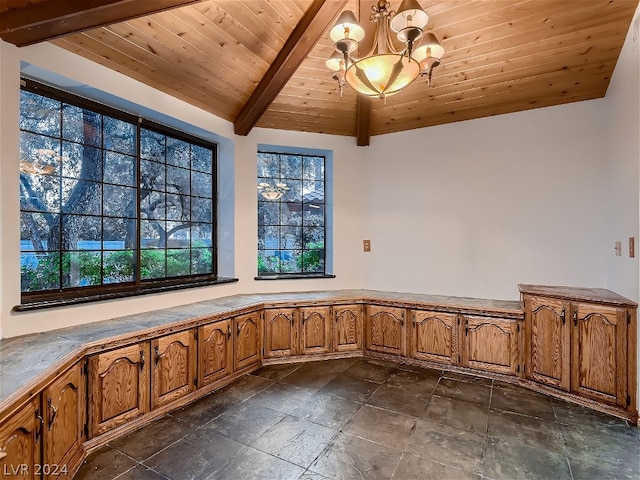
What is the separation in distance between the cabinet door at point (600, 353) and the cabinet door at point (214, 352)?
310 cm

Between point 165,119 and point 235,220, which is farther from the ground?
point 165,119

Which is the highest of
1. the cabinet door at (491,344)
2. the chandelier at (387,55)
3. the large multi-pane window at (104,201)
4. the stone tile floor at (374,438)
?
the chandelier at (387,55)

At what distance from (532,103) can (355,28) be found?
8.51 ft

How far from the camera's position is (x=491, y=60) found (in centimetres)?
320

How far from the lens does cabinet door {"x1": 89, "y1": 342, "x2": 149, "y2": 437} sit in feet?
7.17

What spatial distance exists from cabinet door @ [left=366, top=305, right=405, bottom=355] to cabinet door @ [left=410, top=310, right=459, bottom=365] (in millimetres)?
148

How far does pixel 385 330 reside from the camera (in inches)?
152

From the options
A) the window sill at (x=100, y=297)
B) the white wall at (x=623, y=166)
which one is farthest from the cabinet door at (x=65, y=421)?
the white wall at (x=623, y=166)

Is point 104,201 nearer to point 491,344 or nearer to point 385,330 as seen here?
point 385,330

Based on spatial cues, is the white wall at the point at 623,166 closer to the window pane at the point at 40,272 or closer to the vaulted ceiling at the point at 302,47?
the vaulted ceiling at the point at 302,47

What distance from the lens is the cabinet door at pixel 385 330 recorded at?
3.78 m

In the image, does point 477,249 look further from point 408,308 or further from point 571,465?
point 571,465

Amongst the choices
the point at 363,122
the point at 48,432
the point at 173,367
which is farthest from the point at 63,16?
the point at 363,122

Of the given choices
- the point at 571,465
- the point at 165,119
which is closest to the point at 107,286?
the point at 165,119
